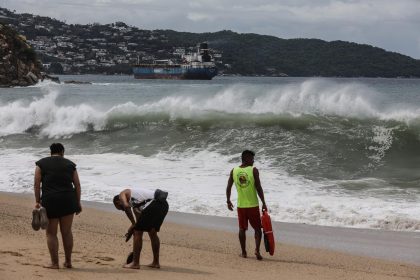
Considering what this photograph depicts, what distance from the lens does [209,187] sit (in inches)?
567

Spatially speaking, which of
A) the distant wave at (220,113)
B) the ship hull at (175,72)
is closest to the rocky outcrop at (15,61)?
the ship hull at (175,72)

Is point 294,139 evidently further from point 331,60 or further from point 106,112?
point 331,60

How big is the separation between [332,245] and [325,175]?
6.80m

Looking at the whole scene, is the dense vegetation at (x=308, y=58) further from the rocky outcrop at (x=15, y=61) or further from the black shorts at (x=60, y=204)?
the black shorts at (x=60, y=204)

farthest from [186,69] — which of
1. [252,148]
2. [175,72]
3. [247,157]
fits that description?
[247,157]

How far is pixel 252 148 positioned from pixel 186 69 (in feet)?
384

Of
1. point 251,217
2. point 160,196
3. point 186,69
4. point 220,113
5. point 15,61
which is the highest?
point 15,61

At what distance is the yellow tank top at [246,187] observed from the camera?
29.4ft

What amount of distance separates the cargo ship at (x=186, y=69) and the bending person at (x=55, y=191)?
422 ft

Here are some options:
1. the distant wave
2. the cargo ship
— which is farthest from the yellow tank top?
the cargo ship

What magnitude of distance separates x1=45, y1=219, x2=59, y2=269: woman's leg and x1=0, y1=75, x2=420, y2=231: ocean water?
16.6ft

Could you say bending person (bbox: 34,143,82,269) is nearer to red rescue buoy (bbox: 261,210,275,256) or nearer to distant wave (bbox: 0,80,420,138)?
red rescue buoy (bbox: 261,210,275,256)

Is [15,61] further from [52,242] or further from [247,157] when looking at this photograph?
[52,242]

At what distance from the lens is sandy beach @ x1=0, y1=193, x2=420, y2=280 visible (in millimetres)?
7309
